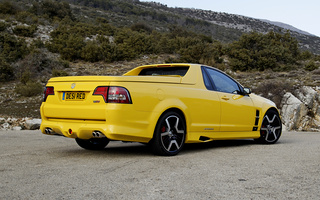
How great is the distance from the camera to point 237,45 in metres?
28.1

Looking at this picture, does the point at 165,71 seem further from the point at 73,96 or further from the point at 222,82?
the point at 73,96

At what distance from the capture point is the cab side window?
676 centimetres

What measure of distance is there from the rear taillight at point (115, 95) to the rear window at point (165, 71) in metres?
1.66

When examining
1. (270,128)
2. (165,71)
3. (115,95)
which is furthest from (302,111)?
(115,95)

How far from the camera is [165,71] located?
6707 millimetres

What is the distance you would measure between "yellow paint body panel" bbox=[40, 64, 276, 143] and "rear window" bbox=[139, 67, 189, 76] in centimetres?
12

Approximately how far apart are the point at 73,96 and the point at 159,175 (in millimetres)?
2047

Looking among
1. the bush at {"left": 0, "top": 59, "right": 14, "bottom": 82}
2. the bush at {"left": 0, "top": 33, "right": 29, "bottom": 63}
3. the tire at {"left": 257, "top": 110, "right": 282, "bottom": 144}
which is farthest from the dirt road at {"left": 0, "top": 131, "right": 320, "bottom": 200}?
the bush at {"left": 0, "top": 33, "right": 29, "bottom": 63}

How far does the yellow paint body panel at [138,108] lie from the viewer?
5.10 meters

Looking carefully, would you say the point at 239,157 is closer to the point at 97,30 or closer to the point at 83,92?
the point at 83,92

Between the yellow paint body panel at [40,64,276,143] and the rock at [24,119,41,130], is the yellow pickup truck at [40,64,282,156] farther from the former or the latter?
the rock at [24,119,41,130]

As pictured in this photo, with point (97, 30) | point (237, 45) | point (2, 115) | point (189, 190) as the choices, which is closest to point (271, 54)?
point (237, 45)

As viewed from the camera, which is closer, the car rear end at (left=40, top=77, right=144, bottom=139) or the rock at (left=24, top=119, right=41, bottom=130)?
the car rear end at (left=40, top=77, right=144, bottom=139)

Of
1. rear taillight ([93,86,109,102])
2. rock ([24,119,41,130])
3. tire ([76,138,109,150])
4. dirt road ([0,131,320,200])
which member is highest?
rear taillight ([93,86,109,102])
